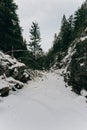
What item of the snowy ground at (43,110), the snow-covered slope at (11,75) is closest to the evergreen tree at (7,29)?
the snow-covered slope at (11,75)

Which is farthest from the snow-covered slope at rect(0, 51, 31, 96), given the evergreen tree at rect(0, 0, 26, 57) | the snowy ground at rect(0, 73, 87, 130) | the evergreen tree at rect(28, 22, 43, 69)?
the evergreen tree at rect(28, 22, 43, 69)

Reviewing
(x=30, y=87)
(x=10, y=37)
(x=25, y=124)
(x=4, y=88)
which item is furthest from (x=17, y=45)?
(x=25, y=124)

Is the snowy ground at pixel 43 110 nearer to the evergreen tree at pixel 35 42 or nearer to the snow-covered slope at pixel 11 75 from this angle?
the snow-covered slope at pixel 11 75

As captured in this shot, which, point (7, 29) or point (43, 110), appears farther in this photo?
point (7, 29)

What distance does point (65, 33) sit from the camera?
2936 inches

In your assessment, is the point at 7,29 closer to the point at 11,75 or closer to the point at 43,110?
the point at 11,75

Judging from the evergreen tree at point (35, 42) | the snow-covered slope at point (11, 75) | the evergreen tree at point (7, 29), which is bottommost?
the snow-covered slope at point (11, 75)

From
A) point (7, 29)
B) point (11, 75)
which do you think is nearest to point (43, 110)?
point (11, 75)

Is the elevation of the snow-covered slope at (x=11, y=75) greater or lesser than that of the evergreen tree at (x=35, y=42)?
lesser

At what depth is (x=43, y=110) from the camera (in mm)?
24281

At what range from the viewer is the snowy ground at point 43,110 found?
69.1 feet

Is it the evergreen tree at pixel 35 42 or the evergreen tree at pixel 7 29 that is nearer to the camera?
the evergreen tree at pixel 7 29

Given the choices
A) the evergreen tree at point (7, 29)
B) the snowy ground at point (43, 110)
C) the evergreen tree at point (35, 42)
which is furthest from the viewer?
the evergreen tree at point (35, 42)

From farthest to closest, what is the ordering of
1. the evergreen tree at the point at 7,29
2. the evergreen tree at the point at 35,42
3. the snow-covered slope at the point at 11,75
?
1. the evergreen tree at the point at 35,42
2. the evergreen tree at the point at 7,29
3. the snow-covered slope at the point at 11,75
